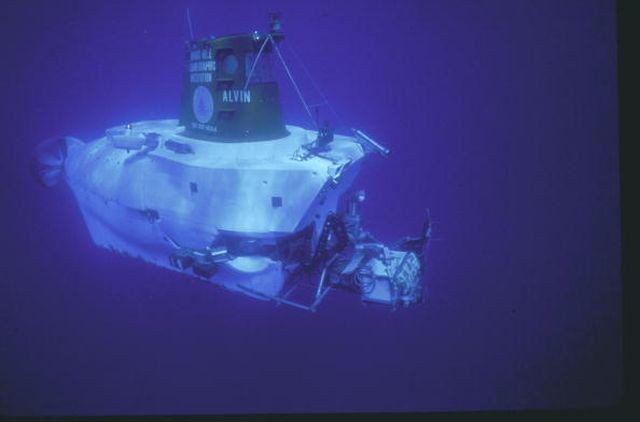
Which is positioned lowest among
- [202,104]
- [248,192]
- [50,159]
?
[248,192]

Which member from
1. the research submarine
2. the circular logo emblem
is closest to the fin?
the research submarine

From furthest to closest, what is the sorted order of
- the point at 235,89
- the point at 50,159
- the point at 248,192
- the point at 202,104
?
the point at 50,159 → the point at 202,104 → the point at 235,89 → the point at 248,192

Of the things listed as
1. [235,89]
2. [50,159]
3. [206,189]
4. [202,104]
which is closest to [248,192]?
[206,189]

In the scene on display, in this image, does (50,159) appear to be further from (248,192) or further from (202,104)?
(248,192)

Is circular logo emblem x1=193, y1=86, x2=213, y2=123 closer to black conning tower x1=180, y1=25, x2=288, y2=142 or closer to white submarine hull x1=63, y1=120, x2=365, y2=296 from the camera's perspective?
black conning tower x1=180, y1=25, x2=288, y2=142

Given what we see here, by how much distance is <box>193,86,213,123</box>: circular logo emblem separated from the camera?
12.5ft

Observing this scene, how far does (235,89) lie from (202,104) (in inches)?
13.6

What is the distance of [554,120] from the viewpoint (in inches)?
153

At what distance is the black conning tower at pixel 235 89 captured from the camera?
3623mm

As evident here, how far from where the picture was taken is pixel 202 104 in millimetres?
3873

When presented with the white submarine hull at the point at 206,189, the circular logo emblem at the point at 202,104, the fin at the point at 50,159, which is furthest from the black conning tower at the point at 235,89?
the fin at the point at 50,159

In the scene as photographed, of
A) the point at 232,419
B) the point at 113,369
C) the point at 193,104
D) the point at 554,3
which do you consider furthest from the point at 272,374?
the point at 554,3

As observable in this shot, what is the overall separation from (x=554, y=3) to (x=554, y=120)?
0.84 meters

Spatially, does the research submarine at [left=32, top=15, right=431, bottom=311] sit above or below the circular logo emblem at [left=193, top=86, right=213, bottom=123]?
below
